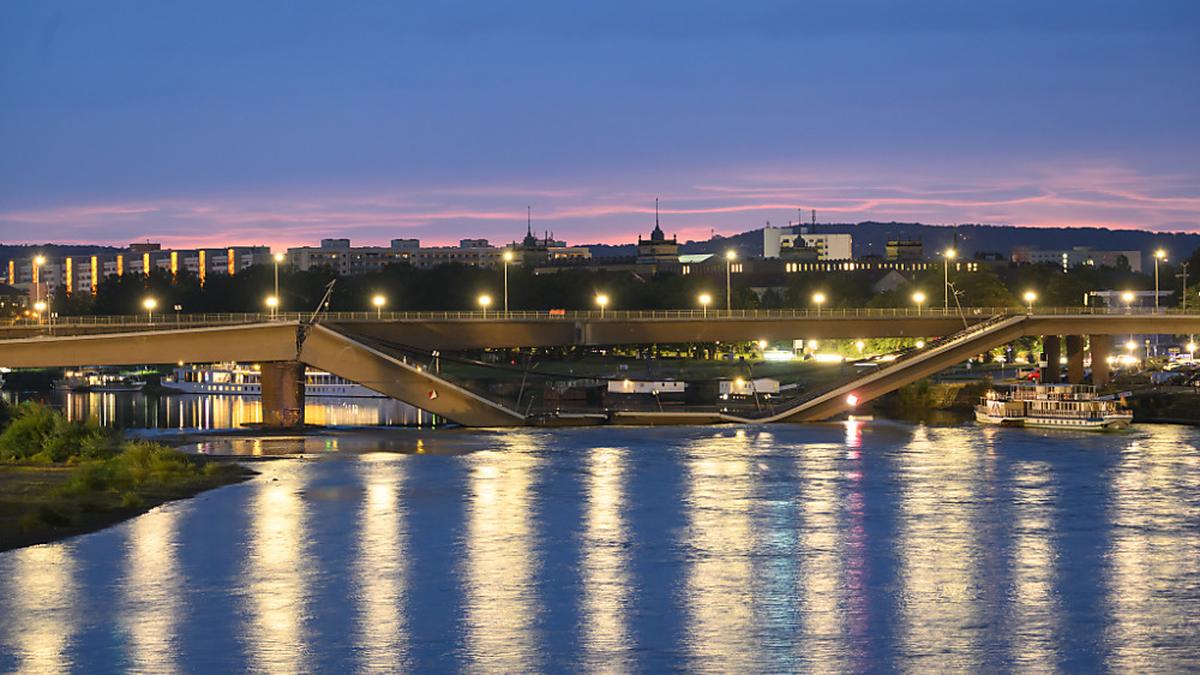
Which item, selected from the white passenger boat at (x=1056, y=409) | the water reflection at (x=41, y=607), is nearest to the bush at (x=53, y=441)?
the water reflection at (x=41, y=607)

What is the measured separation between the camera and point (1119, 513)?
233ft

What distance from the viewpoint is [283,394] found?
109m

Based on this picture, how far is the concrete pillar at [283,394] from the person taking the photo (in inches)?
4277

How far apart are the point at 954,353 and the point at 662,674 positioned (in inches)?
2977

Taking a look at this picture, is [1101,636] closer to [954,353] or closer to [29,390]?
[954,353]

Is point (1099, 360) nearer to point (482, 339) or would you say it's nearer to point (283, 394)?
point (482, 339)

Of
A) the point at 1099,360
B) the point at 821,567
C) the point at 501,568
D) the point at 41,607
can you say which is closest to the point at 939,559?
the point at 821,567

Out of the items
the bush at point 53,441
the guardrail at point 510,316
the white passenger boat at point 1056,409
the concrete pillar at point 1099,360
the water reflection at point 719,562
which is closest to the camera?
the water reflection at point 719,562

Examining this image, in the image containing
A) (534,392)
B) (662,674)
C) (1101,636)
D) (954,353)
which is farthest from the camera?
(534,392)

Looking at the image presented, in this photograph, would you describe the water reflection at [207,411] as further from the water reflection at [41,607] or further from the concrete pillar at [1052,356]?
the water reflection at [41,607]

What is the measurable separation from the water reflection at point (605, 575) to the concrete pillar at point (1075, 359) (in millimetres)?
56129

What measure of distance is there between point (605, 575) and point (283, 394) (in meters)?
54.4

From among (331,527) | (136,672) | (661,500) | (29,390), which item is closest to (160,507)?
(331,527)

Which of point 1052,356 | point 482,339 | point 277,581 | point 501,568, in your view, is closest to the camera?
point 277,581
